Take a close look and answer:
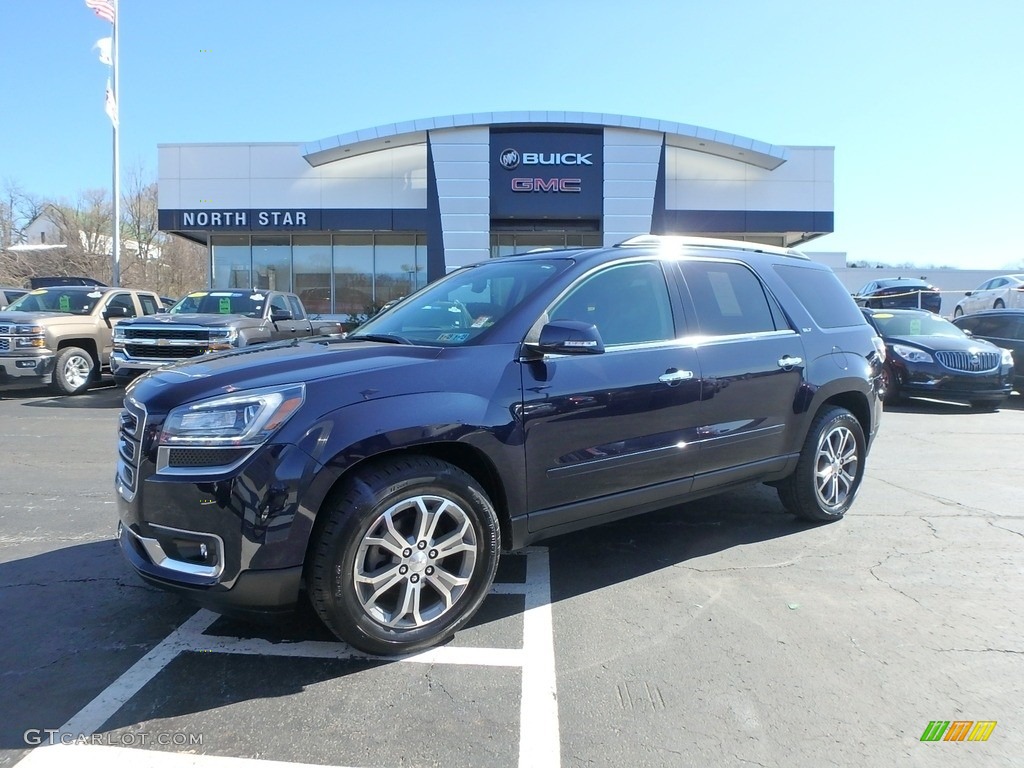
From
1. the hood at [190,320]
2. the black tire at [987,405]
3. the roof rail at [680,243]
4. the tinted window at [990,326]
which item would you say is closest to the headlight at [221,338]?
the hood at [190,320]

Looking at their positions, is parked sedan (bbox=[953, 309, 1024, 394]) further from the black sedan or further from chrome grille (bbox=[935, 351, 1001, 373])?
chrome grille (bbox=[935, 351, 1001, 373])

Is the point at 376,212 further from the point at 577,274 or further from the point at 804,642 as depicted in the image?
the point at 804,642

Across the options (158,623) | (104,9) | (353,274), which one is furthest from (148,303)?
(104,9)

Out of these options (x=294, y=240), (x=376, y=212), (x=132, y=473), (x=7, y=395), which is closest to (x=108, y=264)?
(x=294, y=240)

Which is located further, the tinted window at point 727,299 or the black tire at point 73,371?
the black tire at point 73,371

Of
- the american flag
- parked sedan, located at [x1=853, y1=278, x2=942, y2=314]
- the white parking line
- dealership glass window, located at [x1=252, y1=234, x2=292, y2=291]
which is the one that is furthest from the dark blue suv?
the american flag

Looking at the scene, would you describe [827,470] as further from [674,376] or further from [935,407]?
[935,407]

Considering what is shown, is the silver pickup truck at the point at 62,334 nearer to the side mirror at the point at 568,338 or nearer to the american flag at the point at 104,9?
the side mirror at the point at 568,338

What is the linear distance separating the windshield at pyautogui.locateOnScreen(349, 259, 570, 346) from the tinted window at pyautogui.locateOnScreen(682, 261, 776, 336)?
37.4 inches

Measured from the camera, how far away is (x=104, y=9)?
20.3m

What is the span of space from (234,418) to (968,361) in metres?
11.6

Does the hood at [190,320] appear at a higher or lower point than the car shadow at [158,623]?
higher

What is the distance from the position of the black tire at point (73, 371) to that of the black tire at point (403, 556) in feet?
34.7

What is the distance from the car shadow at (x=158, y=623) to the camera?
2.69 meters
